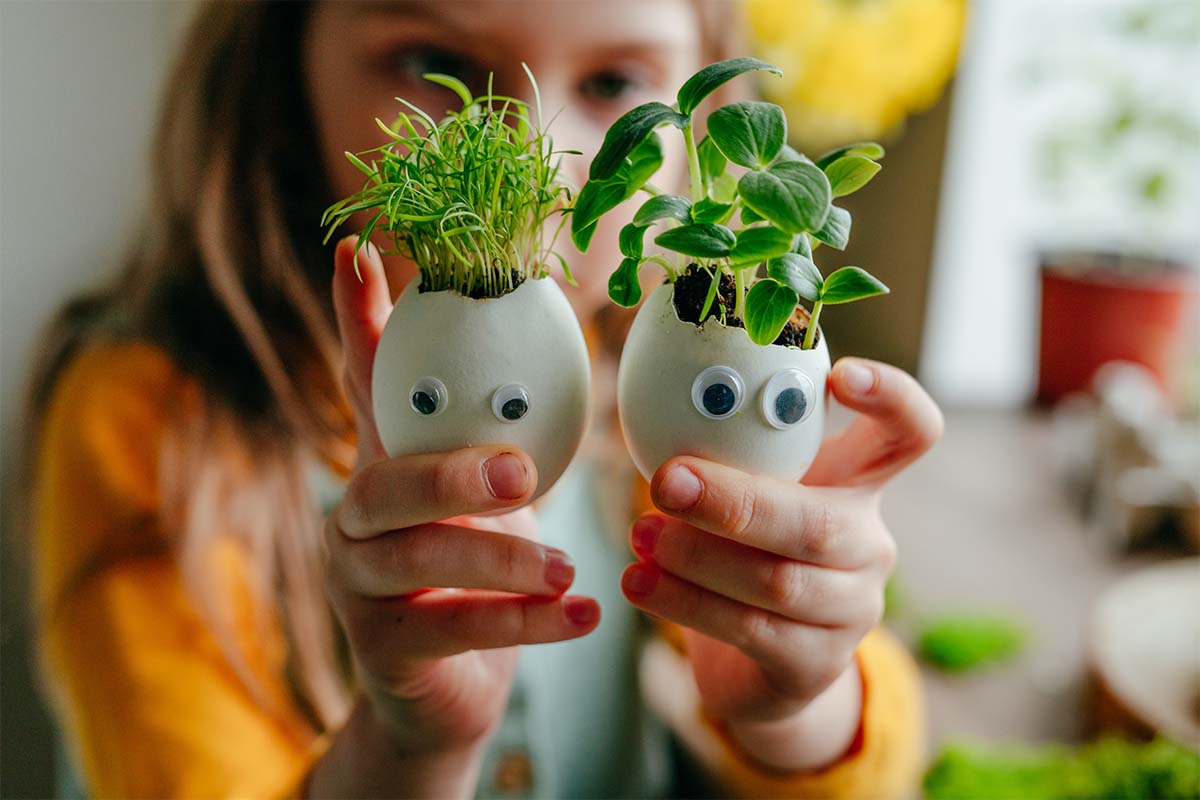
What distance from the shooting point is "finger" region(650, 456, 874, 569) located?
0.30 meters

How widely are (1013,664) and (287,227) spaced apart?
0.80m

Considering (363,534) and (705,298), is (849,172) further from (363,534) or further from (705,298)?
(363,534)

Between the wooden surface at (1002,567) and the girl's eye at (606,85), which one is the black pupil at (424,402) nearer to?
the girl's eye at (606,85)

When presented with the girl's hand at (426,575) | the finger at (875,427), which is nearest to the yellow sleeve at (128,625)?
the girl's hand at (426,575)

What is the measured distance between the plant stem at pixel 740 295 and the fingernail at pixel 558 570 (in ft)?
0.38

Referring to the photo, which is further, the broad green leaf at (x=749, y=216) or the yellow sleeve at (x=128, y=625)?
the yellow sleeve at (x=128, y=625)

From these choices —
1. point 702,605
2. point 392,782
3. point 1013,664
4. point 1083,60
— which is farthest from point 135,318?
point 1083,60

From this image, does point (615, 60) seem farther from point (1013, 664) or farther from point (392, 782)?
point (1013, 664)

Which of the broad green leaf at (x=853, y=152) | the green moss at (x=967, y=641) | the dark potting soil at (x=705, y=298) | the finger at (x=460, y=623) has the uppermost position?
the broad green leaf at (x=853, y=152)

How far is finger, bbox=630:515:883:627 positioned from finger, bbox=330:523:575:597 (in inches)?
1.4

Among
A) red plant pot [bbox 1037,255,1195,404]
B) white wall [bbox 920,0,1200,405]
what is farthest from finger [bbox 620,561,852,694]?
red plant pot [bbox 1037,255,1195,404]

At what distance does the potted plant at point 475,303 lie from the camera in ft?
1.00

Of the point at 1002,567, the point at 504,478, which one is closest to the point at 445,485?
the point at 504,478

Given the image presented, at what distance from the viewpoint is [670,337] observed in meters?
0.31
